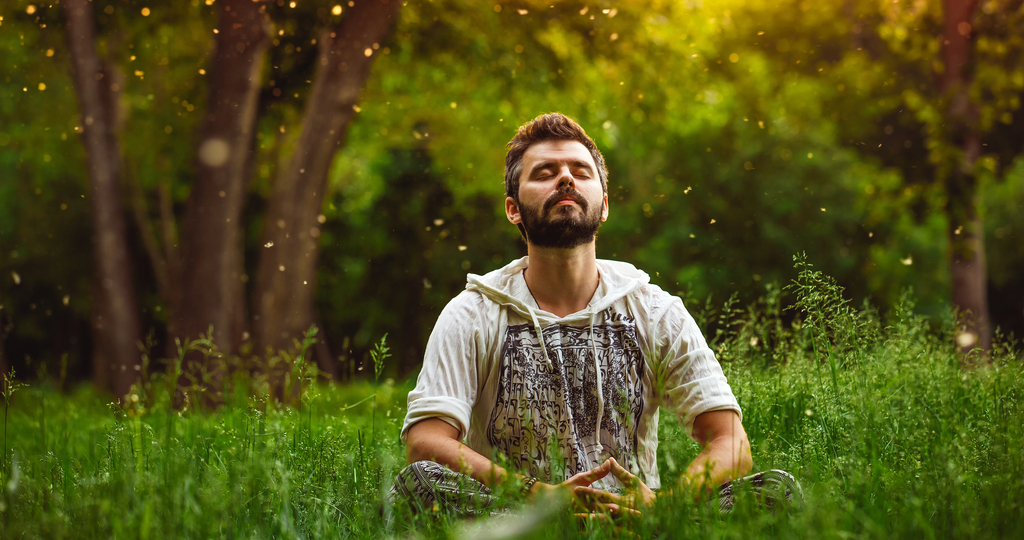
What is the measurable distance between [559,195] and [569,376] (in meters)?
0.72

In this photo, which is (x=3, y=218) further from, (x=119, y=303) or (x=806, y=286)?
(x=806, y=286)

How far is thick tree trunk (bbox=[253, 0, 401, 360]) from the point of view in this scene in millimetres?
7824

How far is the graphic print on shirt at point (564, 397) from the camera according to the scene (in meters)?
2.83

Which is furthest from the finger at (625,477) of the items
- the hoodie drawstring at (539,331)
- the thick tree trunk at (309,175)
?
the thick tree trunk at (309,175)

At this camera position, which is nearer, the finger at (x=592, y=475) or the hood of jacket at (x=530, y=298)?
the finger at (x=592, y=475)

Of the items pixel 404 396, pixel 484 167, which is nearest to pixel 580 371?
pixel 404 396

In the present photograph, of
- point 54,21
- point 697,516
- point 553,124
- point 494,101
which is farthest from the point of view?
point 494,101

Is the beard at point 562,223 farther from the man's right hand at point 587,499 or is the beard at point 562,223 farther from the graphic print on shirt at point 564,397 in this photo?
the man's right hand at point 587,499

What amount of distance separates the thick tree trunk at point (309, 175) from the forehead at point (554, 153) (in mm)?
5207

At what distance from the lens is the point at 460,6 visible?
349 inches

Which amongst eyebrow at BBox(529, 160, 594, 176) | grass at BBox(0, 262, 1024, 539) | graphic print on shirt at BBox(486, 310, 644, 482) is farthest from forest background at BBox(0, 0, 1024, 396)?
eyebrow at BBox(529, 160, 594, 176)

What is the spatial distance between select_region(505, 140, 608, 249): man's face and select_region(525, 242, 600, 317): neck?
0.19ft

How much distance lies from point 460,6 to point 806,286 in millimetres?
6997

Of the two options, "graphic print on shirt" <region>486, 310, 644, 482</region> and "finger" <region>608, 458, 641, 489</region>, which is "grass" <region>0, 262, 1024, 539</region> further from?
"graphic print on shirt" <region>486, 310, 644, 482</region>
